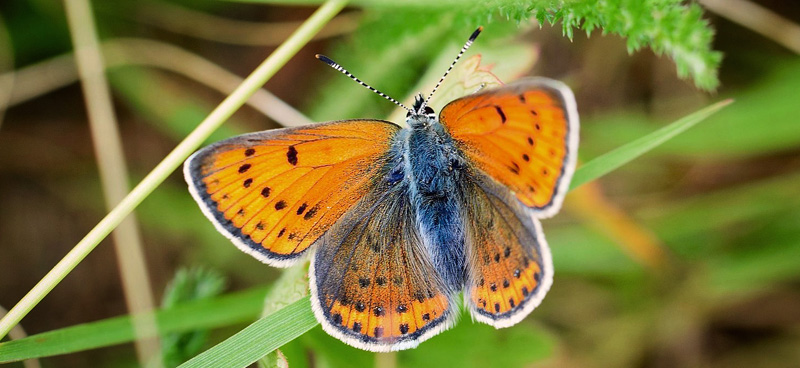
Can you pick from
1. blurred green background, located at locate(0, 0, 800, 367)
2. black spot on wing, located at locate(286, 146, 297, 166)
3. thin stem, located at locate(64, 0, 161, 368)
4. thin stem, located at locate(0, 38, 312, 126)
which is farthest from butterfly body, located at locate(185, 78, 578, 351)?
thin stem, located at locate(0, 38, 312, 126)

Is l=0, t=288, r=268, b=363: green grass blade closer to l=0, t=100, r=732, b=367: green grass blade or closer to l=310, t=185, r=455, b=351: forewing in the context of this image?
l=0, t=100, r=732, b=367: green grass blade

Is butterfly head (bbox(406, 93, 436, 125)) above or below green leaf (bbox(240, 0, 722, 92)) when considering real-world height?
above

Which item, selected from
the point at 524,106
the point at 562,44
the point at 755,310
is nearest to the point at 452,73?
the point at 524,106

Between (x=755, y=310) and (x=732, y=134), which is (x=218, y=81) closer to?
(x=732, y=134)

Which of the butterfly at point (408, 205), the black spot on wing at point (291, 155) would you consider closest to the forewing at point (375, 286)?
the butterfly at point (408, 205)

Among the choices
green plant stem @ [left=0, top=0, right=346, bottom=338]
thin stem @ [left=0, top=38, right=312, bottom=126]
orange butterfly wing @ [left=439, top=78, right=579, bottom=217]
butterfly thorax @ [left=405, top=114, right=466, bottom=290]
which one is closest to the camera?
orange butterfly wing @ [left=439, top=78, right=579, bottom=217]

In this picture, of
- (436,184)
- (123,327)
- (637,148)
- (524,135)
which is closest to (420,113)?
(436,184)
